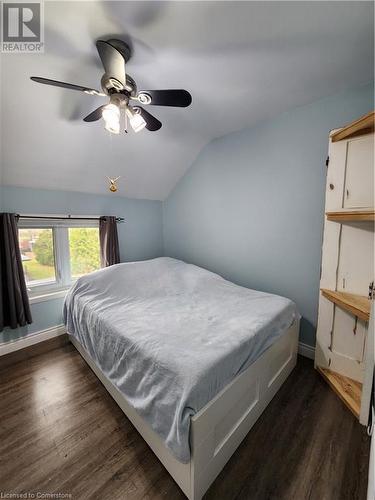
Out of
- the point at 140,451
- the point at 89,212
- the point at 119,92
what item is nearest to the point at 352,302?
the point at 140,451

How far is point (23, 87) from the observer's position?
4.86 feet

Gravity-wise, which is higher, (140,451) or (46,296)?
(46,296)

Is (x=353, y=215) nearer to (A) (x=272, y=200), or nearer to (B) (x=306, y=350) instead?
(A) (x=272, y=200)

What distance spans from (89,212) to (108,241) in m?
0.43

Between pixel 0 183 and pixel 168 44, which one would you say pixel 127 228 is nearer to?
pixel 0 183

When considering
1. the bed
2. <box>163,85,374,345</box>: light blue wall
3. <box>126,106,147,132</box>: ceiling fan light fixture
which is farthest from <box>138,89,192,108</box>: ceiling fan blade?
the bed

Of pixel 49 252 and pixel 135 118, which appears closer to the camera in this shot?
pixel 135 118

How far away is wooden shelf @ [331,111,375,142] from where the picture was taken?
1.37 m

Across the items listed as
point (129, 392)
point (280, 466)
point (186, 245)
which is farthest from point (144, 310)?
point (186, 245)

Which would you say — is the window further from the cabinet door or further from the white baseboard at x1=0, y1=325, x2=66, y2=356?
the cabinet door

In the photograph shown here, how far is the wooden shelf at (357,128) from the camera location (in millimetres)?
1370

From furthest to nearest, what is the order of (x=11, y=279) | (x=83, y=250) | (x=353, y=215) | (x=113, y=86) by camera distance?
(x=83, y=250) → (x=11, y=279) → (x=353, y=215) → (x=113, y=86)

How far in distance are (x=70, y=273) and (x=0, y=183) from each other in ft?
3.87

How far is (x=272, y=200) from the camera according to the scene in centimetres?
226
